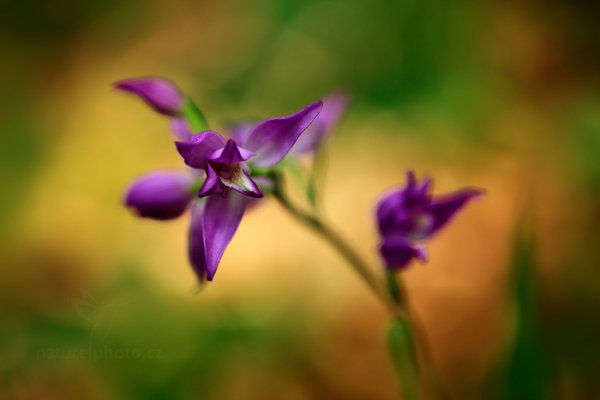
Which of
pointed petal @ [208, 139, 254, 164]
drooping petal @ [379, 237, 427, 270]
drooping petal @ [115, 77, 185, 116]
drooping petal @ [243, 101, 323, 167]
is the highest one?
drooping petal @ [115, 77, 185, 116]

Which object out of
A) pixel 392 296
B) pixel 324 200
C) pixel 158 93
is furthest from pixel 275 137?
pixel 324 200

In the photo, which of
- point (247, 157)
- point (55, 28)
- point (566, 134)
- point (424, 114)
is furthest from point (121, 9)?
point (247, 157)

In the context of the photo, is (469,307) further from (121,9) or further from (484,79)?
(121,9)

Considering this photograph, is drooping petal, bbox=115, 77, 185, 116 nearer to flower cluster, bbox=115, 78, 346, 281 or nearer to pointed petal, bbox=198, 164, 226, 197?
flower cluster, bbox=115, 78, 346, 281

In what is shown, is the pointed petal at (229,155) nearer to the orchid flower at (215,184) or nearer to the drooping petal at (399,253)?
the orchid flower at (215,184)

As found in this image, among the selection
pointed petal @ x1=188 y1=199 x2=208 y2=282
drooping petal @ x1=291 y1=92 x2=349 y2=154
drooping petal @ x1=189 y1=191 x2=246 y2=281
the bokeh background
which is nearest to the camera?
drooping petal @ x1=189 y1=191 x2=246 y2=281

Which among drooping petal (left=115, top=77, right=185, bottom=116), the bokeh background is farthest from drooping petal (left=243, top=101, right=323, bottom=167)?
the bokeh background
